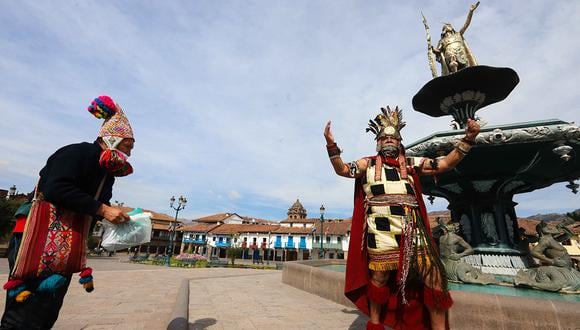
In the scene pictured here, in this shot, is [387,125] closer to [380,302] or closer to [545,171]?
[380,302]

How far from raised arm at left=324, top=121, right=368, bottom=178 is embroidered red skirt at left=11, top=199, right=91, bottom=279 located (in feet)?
6.54

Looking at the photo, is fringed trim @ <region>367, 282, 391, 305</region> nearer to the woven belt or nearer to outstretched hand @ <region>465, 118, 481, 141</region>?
the woven belt

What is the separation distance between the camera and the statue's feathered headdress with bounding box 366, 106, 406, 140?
288 centimetres

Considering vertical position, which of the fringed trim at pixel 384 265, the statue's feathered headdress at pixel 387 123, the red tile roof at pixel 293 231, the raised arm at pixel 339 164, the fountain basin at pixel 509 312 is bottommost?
the fountain basin at pixel 509 312

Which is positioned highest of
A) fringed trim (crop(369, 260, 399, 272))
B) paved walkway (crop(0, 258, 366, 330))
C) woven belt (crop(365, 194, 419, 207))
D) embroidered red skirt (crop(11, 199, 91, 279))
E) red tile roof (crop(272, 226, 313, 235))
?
red tile roof (crop(272, 226, 313, 235))

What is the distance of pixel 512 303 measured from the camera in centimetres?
284

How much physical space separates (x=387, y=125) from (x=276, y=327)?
9.12 ft

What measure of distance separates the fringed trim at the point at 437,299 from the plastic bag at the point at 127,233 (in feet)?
7.70

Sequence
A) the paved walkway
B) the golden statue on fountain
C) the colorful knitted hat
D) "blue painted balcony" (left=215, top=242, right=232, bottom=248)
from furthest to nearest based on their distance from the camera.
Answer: "blue painted balcony" (left=215, top=242, right=232, bottom=248)
the golden statue on fountain
the paved walkway
the colorful knitted hat

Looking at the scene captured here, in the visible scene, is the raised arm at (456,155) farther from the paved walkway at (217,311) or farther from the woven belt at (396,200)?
the paved walkway at (217,311)

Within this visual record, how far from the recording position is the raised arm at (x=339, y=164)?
8.49ft

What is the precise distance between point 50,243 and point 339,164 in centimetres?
223

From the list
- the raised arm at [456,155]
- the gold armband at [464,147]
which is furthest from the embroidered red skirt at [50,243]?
the gold armband at [464,147]

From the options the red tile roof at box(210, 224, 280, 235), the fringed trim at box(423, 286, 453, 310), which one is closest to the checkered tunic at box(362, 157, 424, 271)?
the fringed trim at box(423, 286, 453, 310)
